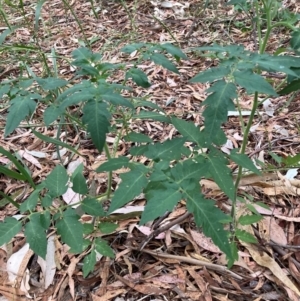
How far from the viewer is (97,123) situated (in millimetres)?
812

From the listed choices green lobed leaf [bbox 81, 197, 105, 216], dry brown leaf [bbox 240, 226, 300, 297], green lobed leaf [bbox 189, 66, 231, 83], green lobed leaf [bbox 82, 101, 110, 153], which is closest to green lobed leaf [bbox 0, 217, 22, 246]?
green lobed leaf [bbox 81, 197, 105, 216]

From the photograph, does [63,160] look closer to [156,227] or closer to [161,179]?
[156,227]

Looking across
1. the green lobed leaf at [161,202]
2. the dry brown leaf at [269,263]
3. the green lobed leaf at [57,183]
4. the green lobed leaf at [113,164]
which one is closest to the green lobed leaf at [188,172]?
the green lobed leaf at [161,202]

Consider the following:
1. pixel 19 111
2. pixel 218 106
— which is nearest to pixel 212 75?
pixel 218 106

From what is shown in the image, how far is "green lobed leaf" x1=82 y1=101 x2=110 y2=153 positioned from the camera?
81cm

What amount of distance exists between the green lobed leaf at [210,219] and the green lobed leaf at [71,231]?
0.81 ft

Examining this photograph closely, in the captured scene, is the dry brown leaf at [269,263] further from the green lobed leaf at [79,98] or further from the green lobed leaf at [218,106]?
the green lobed leaf at [79,98]

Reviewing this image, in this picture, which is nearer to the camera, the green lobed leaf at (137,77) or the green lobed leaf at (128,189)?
the green lobed leaf at (128,189)

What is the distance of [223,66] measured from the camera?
2.79 feet

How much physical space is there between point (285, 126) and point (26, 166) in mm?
1003

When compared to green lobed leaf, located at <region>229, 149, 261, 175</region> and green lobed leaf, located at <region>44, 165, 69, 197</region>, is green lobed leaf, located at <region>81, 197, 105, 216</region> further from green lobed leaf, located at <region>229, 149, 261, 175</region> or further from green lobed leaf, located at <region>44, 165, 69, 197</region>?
green lobed leaf, located at <region>229, 149, 261, 175</region>

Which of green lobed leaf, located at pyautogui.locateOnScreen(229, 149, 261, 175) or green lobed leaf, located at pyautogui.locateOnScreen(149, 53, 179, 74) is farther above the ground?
green lobed leaf, located at pyautogui.locateOnScreen(149, 53, 179, 74)

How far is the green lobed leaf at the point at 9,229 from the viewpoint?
2.96 ft

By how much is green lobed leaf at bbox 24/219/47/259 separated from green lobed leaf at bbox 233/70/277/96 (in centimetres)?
51
